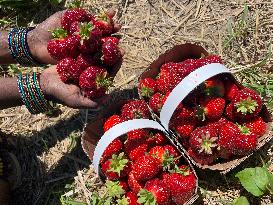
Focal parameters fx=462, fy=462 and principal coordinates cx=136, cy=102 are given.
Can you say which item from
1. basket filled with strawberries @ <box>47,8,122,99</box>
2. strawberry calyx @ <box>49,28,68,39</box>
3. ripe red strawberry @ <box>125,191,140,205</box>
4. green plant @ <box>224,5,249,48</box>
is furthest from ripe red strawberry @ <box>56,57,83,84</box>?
green plant @ <box>224,5,249,48</box>

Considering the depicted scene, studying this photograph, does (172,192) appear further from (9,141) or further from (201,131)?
(9,141)

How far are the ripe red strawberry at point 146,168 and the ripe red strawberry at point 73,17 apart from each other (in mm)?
790

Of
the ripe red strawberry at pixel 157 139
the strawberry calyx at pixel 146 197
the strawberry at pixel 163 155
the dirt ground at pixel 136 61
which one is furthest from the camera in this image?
the dirt ground at pixel 136 61

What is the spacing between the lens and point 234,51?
9.48 ft

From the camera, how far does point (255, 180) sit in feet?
7.93

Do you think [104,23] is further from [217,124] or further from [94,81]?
[217,124]

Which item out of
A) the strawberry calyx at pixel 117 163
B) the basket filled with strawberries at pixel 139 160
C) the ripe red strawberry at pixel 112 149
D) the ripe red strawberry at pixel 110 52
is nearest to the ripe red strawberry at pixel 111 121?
the basket filled with strawberries at pixel 139 160

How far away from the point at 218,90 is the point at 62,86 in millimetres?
828

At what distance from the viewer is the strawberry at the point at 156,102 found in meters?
2.46

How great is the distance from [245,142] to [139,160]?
542mm

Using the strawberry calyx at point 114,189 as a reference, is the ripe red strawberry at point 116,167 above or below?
above

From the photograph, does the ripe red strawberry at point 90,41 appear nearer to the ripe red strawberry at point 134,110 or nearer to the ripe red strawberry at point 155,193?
the ripe red strawberry at point 134,110

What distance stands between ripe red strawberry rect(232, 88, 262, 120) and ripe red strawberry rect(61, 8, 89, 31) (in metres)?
0.89

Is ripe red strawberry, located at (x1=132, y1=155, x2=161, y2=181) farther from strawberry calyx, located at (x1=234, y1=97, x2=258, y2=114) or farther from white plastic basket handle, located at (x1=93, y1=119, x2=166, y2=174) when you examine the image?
strawberry calyx, located at (x1=234, y1=97, x2=258, y2=114)
